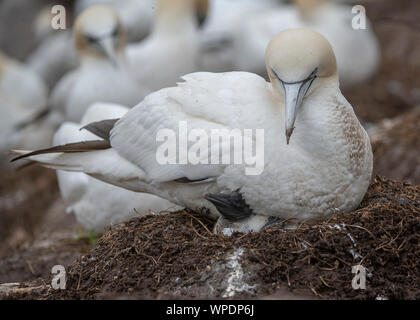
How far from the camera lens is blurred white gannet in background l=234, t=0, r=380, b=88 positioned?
34.5 feet

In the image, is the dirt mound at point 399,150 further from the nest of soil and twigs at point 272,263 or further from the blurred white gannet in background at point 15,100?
the blurred white gannet in background at point 15,100

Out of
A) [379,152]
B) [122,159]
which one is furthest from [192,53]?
[122,159]

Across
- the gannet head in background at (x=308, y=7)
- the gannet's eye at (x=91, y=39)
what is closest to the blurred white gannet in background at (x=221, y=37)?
the gannet head in background at (x=308, y=7)

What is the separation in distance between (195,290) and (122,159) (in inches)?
48.9

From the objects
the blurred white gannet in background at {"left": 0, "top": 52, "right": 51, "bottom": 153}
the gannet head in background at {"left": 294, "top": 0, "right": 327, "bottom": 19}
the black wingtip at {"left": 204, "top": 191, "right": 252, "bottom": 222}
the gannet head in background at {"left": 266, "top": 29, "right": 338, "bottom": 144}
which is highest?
the gannet head in background at {"left": 266, "top": 29, "right": 338, "bottom": 144}

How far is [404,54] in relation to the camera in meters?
13.7

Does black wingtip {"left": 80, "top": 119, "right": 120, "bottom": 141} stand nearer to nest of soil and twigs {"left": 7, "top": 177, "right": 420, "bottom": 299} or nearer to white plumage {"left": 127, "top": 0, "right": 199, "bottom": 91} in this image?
nest of soil and twigs {"left": 7, "top": 177, "right": 420, "bottom": 299}

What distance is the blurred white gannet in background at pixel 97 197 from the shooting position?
6.02 meters

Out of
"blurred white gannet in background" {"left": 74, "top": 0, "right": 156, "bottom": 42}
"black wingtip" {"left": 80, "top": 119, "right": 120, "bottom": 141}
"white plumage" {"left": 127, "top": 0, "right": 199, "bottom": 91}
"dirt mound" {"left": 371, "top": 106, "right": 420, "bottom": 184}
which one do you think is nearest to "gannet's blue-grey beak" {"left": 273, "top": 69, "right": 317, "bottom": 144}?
"black wingtip" {"left": 80, "top": 119, "right": 120, "bottom": 141}

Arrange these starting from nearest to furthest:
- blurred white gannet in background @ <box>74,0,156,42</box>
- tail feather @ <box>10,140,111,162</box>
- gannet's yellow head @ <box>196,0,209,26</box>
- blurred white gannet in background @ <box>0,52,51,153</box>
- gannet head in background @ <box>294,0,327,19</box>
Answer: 1. tail feather @ <box>10,140,111,162</box>
2. gannet's yellow head @ <box>196,0,209,26</box>
3. gannet head in background @ <box>294,0,327,19</box>
4. blurred white gannet in background @ <box>0,52,51,153</box>
5. blurred white gannet in background @ <box>74,0,156,42</box>

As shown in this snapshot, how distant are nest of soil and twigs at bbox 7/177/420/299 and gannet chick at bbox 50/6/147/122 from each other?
4487mm

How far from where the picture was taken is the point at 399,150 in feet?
24.9

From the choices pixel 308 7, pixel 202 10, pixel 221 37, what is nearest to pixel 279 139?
pixel 202 10
